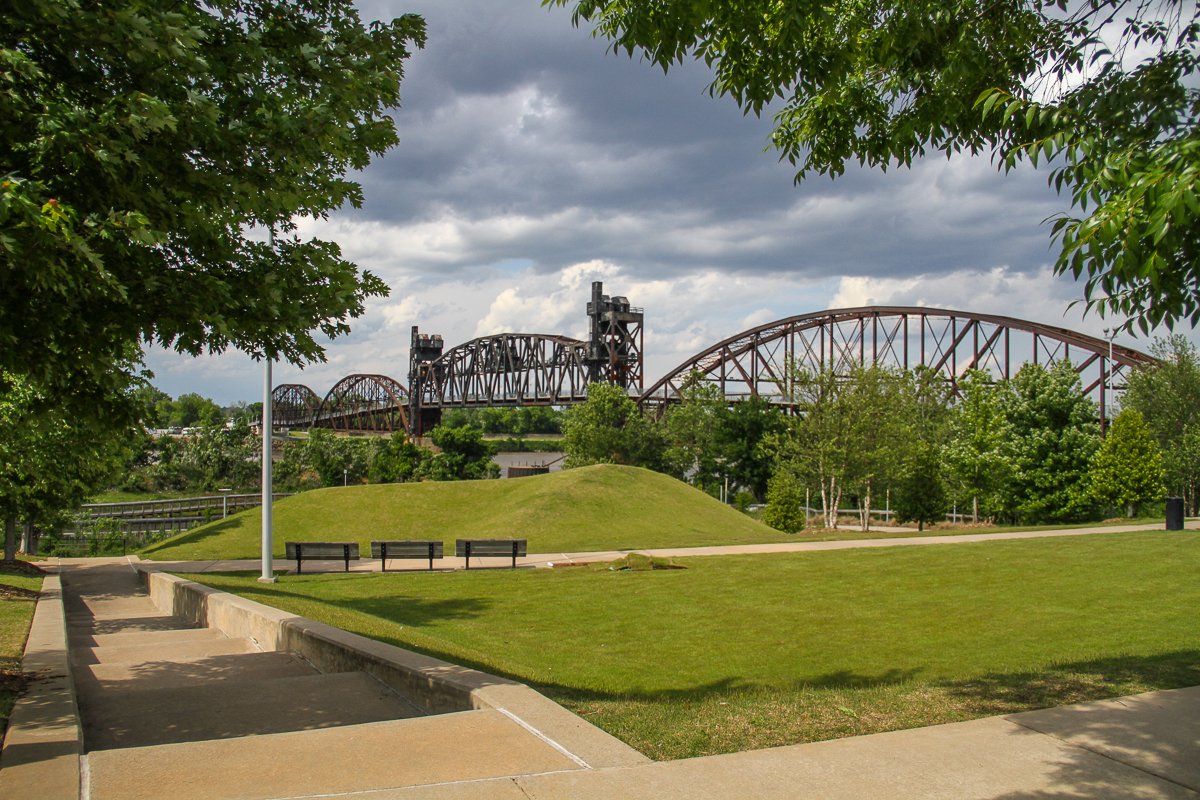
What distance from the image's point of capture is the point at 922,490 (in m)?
36.3

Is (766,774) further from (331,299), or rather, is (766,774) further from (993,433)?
(993,433)

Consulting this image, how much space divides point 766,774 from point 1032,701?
297 cm

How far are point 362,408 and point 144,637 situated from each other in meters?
136

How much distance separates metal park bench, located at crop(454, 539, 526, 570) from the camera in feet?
66.1

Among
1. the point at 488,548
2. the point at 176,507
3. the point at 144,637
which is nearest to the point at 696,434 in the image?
the point at 176,507

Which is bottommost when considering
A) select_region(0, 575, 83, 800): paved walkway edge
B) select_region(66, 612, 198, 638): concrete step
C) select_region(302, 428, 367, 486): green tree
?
select_region(66, 612, 198, 638): concrete step

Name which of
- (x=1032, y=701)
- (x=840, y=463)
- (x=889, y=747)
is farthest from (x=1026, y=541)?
(x=889, y=747)

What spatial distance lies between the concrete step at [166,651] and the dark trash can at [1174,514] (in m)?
25.4

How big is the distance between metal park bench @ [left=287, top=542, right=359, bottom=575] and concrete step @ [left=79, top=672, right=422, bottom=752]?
13.8 m

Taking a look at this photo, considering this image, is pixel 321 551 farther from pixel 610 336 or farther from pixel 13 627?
pixel 610 336

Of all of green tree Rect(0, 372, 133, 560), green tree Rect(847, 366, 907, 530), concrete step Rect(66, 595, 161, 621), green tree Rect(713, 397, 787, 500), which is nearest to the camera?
concrete step Rect(66, 595, 161, 621)

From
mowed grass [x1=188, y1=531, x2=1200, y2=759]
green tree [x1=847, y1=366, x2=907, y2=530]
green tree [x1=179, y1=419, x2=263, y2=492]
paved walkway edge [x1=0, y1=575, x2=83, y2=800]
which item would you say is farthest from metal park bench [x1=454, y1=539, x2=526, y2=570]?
green tree [x1=179, y1=419, x2=263, y2=492]

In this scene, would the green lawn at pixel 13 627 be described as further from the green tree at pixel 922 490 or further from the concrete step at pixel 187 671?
the green tree at pixel 922 490

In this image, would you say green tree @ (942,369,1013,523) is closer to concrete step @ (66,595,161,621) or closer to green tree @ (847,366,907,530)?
green tree @ (847,366,907,530)
